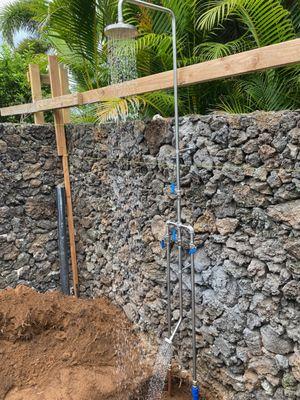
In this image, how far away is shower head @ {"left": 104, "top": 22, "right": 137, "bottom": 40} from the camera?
2.03 metres

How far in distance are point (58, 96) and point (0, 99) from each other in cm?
254

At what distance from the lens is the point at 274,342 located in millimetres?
2139

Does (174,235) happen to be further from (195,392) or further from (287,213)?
(195,392)

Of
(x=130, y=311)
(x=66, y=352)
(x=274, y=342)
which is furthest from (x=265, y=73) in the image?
(x=66, y=352)

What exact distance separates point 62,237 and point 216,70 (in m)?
2.50

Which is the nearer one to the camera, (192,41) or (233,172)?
(233,172)

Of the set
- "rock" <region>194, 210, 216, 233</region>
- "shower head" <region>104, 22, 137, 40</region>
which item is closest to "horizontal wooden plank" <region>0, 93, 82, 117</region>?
"shower head" <region>104, 22, 137, 40</region>

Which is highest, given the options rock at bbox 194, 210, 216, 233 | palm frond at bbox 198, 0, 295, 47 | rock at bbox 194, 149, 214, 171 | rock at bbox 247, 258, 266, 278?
palm frond at bbox 198, 0, 295, 47

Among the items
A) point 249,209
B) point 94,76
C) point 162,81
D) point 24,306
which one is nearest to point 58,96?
point 94,76

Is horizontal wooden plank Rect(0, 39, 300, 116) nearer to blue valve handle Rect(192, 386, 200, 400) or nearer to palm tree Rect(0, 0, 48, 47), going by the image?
blue valve handle Rect(192, 386, 200, 400)

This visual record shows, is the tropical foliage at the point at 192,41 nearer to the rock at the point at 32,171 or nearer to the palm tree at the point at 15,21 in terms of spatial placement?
the rock at the point at 32,171

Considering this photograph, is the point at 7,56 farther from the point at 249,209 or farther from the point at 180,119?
the point at 249,209

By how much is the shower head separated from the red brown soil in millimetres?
2294

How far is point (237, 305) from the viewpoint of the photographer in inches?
91.9
